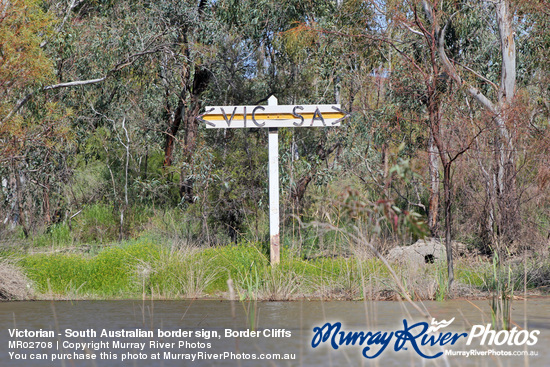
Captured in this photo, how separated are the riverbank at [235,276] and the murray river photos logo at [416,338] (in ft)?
6.97

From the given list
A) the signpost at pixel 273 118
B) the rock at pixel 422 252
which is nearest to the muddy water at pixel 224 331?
the signpost at pixel 273 118

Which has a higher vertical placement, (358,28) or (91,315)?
(358,28)

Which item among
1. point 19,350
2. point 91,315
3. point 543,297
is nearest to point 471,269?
point 543,297

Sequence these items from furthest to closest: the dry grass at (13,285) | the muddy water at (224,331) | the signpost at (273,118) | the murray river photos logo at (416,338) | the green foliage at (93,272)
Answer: the signpost at (273,118) → the green foliage at (93,272) → the dry grass at (13,285) → the murray river photos logo at (416,338) → the muddy water at (224,331)

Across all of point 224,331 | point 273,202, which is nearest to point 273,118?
point 273,202

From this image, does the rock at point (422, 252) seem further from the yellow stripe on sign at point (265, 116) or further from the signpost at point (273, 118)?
the yellow stripe on sign at point (265, 116)

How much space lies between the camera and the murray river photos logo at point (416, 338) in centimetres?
569

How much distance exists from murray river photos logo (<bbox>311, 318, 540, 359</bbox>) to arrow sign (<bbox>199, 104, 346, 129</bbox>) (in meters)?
4.32

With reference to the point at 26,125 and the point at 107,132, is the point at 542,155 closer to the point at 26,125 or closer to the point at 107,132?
the point at 26,125

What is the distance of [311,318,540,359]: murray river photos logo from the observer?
569 centimetres

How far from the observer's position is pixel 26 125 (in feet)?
43.9

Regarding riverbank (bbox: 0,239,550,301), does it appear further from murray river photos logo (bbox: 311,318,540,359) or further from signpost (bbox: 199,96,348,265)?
murray river photos logo (bbox: 311,318,540,359)

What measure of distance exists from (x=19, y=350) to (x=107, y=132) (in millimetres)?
13604

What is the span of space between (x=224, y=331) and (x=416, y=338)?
6.14 feet
